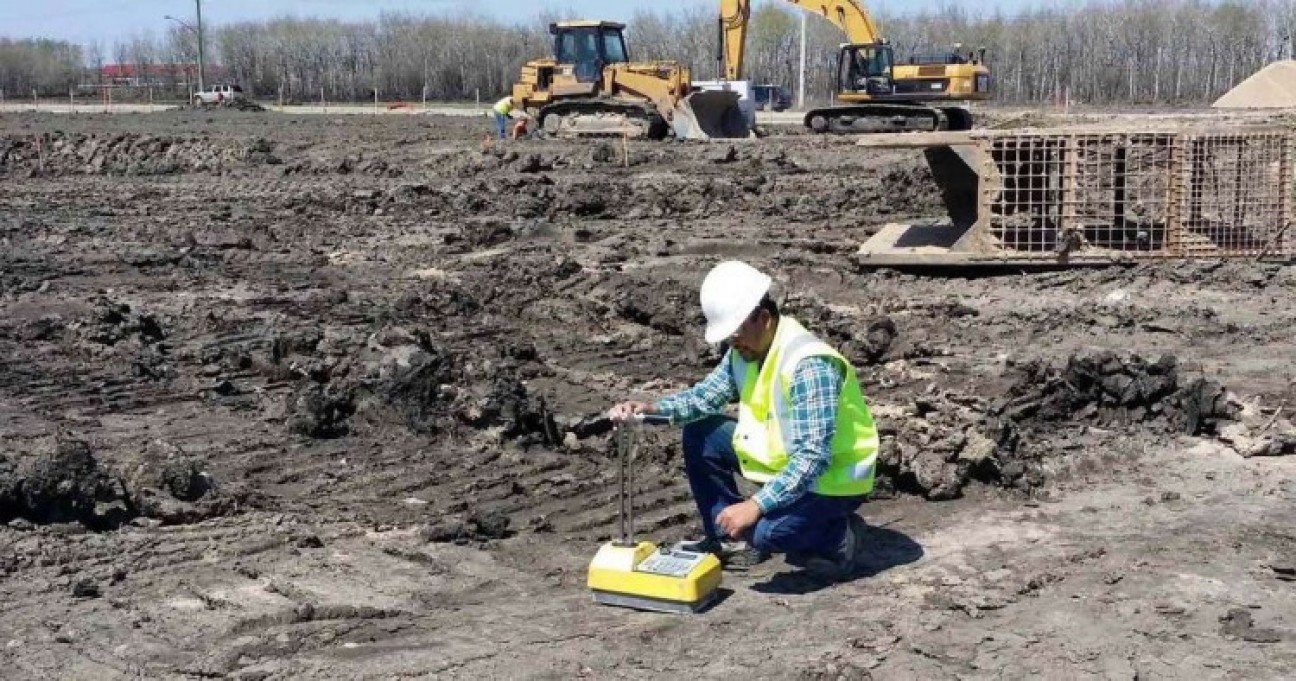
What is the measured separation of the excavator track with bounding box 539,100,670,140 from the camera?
2547cm

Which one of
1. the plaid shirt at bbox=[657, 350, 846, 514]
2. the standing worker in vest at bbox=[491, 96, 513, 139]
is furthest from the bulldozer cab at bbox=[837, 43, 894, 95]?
the plaid shirt at bbox=[657, 350, 846, 514]

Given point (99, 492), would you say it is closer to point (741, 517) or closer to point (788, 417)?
point (741, 517)

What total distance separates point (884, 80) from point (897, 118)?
32.9 inches

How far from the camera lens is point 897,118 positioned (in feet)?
89.5

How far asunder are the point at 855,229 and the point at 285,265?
18.6 feet

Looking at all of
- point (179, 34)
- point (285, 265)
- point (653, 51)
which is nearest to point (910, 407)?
point (285, 265)

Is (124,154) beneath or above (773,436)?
above

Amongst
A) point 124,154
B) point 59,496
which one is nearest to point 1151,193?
point 59,496

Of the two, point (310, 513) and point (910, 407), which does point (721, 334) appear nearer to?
point (310, 513)

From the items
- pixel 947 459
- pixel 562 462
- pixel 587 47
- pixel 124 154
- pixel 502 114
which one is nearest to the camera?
pixel 947 459

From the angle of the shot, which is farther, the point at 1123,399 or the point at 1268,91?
the point at 1268,91

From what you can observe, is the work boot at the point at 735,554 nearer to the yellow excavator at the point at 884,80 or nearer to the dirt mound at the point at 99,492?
the dirt mound at the point at 99,492

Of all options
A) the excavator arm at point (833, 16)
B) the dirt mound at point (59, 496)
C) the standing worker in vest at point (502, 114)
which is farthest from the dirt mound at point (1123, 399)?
the excavator arm at point (833, 16)

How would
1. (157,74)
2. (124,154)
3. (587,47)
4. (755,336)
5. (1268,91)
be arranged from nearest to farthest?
(755,336), (124,154), (587,47), (1268,91), (157,74)
